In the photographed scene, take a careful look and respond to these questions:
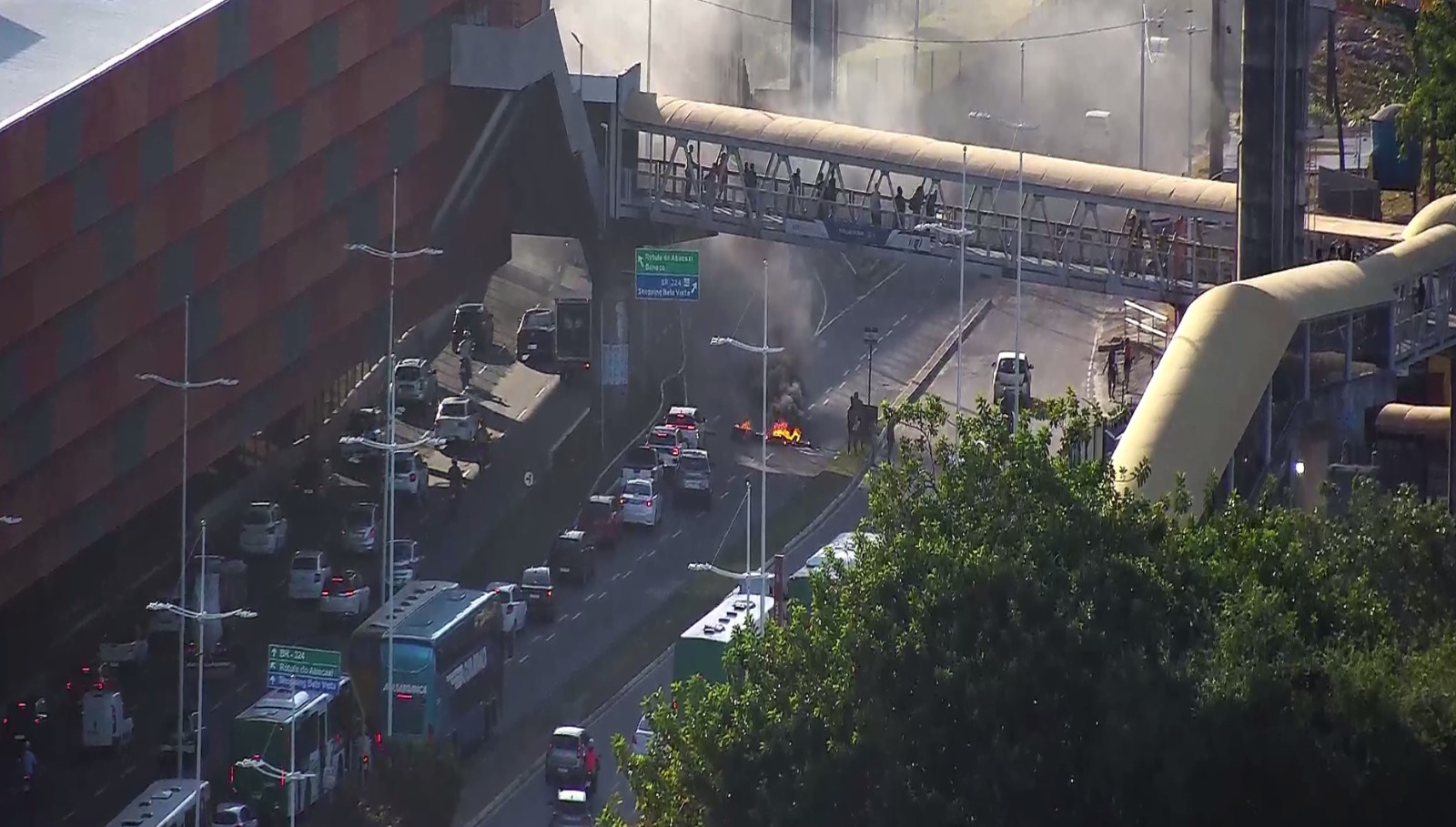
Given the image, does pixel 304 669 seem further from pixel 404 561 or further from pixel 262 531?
pixel 262 531

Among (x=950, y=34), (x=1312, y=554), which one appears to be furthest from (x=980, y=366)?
(x=1312, y=554)

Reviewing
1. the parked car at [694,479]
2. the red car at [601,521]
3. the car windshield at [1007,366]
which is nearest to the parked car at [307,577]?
the red car at [601,521]

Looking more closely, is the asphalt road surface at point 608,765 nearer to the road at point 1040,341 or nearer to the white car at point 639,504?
the white car at point 639,504

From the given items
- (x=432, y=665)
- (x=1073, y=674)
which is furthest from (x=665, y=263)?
(x=1073, y=674)

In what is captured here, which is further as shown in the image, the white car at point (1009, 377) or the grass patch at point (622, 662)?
the white car at point (1009, 377)

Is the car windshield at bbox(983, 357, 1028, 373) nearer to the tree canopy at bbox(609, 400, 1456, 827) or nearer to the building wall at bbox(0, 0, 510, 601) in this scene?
the building wall at bbox(0, 0, 510, 601)

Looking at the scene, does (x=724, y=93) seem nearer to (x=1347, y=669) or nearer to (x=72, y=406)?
(x=72, y=406)

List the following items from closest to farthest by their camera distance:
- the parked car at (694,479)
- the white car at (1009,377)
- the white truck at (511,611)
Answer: the white truck at (511,611)
the parked car at (694,479)
the white car at (1009,377)
